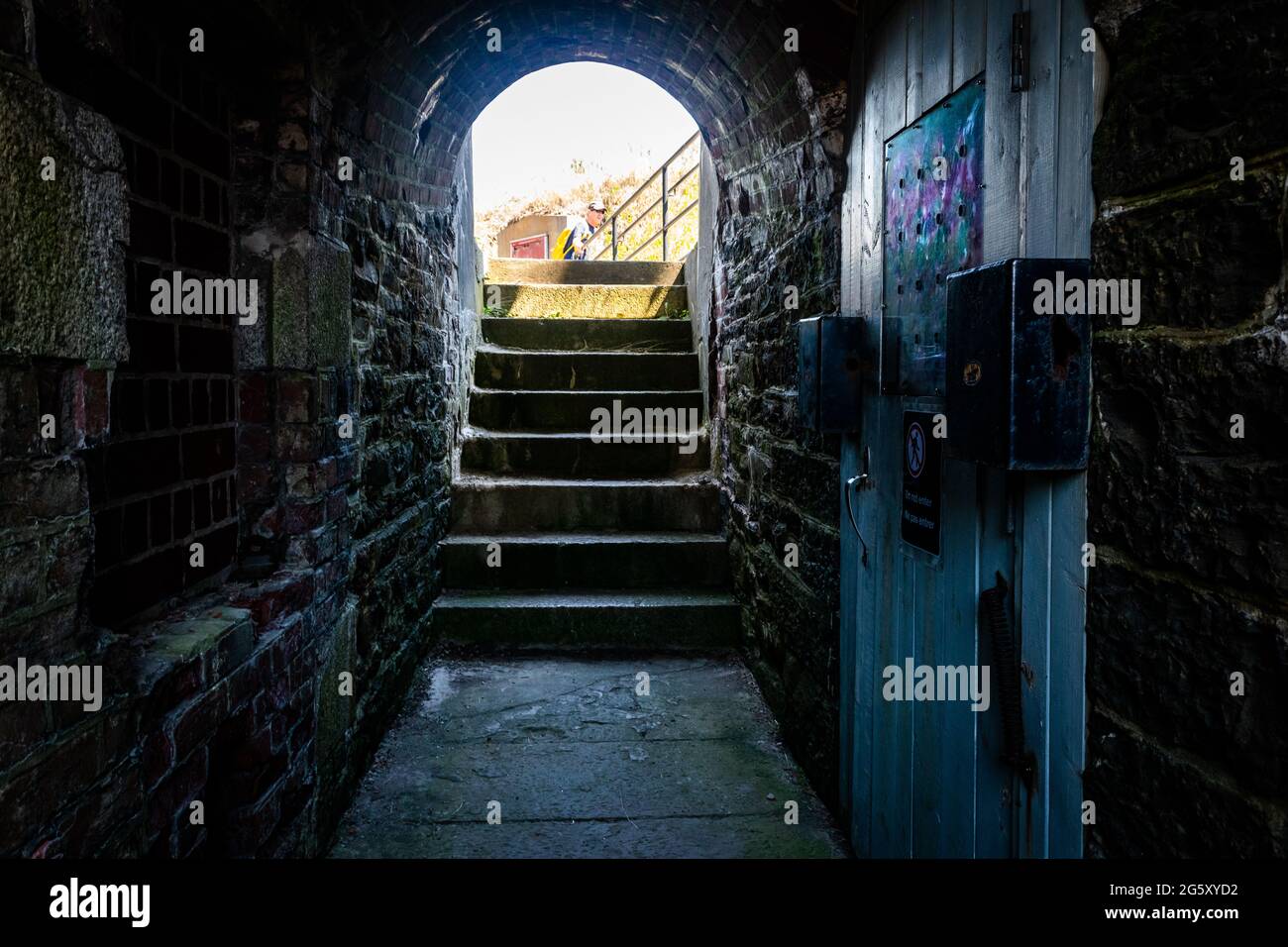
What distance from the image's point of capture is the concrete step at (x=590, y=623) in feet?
14.9

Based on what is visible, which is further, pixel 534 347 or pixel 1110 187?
pixel 534 347

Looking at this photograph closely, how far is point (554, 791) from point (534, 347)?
3944 millimetres

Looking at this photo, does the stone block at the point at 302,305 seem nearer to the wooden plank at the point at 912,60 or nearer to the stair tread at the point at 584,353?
the wooden plank at the point at 912,60

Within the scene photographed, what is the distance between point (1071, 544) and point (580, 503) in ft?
12.8

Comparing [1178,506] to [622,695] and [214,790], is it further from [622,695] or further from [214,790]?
[622,695]

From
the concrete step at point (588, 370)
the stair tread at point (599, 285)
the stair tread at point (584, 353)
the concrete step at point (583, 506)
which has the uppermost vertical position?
the stair tread at point (599, 285)

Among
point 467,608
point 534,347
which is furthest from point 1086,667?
point 534,347

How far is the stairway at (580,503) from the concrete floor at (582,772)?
247 millimetres

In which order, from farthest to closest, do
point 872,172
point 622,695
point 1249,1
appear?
point 622,695, point 872,172, point 1249,1

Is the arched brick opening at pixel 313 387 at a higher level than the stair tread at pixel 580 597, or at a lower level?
higher

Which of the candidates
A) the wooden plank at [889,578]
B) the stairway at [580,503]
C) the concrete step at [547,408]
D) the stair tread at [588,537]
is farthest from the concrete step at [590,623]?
the wooden plank at [889,578]

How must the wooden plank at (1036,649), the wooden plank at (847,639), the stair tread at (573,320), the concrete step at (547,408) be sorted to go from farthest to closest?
the stair tread at (573,320) → the concrete step at (547,408) → the wooden plank at (847,639) → the wooden plank at (1036,649)

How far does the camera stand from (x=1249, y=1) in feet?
3.64

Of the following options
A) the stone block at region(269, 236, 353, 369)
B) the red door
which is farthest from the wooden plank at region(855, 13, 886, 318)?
the red door
